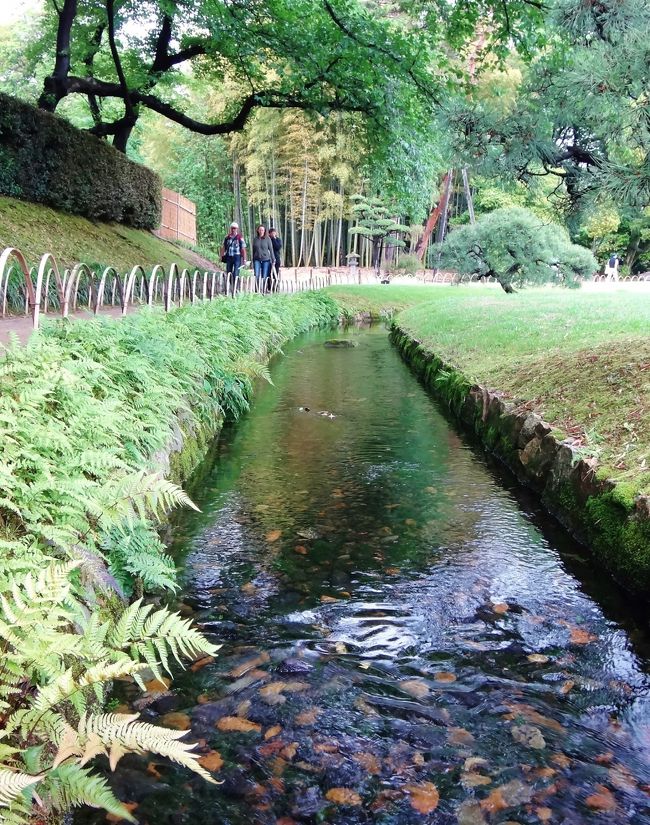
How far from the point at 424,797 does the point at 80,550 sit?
5.24 ft

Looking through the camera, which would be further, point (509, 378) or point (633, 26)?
point (509, 378)

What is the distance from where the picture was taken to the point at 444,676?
2889 millimetres

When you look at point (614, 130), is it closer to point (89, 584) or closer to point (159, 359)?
point (159, 359)

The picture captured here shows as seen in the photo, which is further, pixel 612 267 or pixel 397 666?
pixel 612 267

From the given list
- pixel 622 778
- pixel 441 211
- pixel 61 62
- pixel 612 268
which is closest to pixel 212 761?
pixel 622 778

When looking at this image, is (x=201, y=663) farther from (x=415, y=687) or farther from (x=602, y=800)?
(x=602, y=800)

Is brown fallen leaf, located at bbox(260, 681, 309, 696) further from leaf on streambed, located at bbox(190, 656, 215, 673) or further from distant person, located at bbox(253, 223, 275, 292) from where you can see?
distant person, located at bbox(253, 223, 275, 292)

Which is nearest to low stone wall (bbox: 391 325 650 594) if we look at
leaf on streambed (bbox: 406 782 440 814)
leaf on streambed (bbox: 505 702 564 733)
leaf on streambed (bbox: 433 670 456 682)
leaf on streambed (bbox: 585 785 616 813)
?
leaf on streambed (bbox: 505 702 564 733)

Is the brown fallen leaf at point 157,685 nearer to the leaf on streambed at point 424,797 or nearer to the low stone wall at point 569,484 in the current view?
the leaf on streambed at point 424,797

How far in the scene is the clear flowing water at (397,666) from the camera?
2.25m

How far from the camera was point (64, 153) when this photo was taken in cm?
1411

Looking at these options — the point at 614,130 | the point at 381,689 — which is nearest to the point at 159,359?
the point at 381,689

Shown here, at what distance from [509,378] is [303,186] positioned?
3100 centimetres

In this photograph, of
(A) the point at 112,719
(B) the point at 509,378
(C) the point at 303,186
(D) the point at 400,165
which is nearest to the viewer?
(A) the point at 112,719
